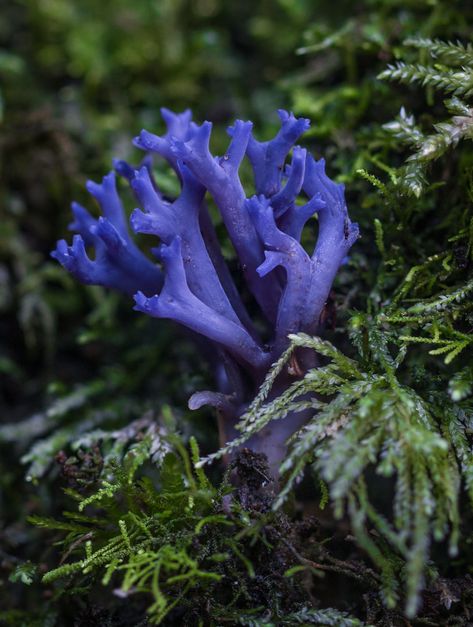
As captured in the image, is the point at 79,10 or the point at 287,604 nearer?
the point at 287,604

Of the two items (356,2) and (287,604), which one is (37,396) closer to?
(287,604)

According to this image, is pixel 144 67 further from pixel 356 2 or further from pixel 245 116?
pixel 356 2

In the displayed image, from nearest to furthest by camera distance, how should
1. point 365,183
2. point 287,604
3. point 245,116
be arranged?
point 287,604 < point 365,183 < point 245,116

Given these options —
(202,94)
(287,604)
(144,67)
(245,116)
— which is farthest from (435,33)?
(287,604)

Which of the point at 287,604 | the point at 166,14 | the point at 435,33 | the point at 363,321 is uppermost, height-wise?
the point at 166,14

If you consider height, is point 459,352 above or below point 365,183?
below

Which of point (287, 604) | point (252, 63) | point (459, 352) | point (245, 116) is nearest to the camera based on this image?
point (287, 604)
